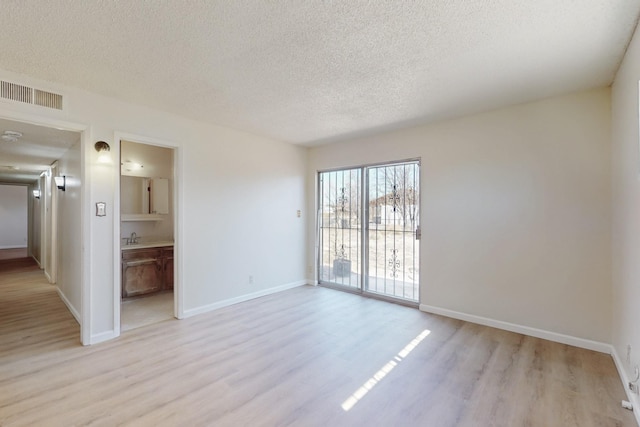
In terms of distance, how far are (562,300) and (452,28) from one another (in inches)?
116

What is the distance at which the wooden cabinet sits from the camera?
448 centimetres

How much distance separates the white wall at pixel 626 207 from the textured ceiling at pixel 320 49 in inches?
9.3

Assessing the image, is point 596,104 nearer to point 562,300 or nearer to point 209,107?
point 562,300

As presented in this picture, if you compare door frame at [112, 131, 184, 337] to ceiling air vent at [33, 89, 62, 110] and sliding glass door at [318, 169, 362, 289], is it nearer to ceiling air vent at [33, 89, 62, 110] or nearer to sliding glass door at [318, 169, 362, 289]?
ceiling air vent at [33, 89, 62, 110]

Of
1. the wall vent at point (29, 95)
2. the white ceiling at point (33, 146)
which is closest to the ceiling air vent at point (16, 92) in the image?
the wall vent at point (29, 95)

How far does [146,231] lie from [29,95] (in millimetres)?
2974

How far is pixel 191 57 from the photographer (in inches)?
93.0

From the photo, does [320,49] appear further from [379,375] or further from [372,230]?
[372,230]

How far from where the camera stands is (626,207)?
2.29 m

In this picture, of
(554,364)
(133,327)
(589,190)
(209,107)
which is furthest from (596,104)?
(133,327)

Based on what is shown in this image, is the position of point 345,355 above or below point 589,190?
→ below

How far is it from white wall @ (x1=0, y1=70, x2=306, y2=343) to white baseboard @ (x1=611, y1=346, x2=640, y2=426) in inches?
163

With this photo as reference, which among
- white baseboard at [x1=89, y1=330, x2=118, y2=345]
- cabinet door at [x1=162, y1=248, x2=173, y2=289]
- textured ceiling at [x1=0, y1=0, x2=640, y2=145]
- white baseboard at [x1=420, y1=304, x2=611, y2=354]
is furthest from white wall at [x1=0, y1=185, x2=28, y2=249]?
white baseboard at [x1=420, y1=304, x2=611, y2=354]

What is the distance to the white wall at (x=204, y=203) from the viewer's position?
307cm
